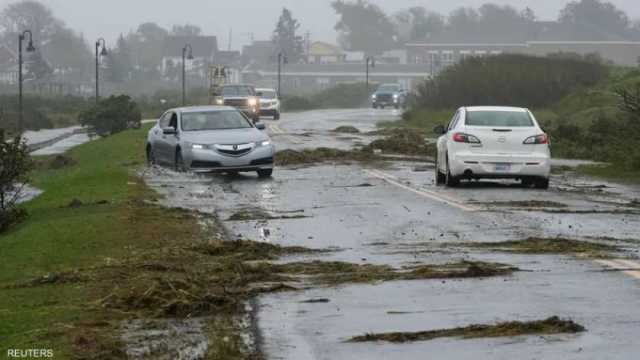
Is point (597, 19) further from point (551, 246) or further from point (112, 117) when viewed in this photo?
point (551, 246)

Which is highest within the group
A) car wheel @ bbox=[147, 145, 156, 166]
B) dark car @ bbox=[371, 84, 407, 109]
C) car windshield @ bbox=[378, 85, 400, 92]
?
car wheel @ bbox=[147, 145, 156, 166]

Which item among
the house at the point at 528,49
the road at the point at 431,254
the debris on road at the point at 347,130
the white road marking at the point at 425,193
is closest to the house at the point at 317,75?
the house at the point at 528,49

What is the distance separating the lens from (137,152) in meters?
39.9

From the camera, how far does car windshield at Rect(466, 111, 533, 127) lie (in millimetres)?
25547

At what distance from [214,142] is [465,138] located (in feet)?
19.1

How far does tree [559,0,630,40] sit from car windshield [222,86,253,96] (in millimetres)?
109709

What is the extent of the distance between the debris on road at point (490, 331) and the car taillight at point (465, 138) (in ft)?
49.6

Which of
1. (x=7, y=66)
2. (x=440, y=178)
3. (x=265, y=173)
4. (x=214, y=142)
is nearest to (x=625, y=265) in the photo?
(x=440, y=178)

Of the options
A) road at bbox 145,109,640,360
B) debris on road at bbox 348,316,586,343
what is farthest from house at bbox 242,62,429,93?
debris on road at bbox 348,316,586,343

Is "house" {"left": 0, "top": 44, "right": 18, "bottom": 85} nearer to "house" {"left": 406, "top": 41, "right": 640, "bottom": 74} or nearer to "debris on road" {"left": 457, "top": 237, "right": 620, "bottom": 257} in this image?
"house" {"left": 406, "top": 41, "right": 640, "bottom": 74}

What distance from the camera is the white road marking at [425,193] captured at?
819 inches

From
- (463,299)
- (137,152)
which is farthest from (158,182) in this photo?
(463,299)

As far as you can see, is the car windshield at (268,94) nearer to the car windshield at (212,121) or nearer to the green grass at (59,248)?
the green grass at (59,248)

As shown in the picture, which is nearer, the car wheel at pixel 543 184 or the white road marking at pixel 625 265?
the white road marking at pixel 625 265
